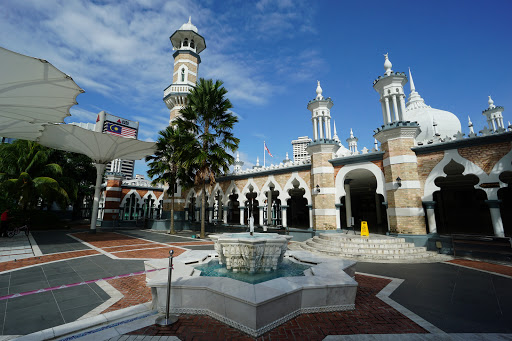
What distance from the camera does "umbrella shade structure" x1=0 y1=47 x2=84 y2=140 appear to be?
274 inches

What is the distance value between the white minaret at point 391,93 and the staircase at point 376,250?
700cm

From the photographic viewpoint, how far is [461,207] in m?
18.7

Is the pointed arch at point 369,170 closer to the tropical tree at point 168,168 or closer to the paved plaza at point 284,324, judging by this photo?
the paved plaza at point 284,324

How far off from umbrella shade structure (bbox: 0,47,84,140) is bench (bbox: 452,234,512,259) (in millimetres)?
17700

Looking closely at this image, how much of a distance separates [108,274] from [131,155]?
50.6ft

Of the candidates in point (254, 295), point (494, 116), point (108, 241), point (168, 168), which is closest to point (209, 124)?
point (168, 168)

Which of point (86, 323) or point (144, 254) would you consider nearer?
point (86, 323)

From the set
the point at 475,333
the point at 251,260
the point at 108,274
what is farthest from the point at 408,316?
the point at 108,274

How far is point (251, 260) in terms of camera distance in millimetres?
5711

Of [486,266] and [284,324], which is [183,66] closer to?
[284,324]

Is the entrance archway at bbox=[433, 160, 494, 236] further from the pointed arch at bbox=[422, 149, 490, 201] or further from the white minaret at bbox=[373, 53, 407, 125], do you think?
the white minaret at bbox=[373, 53, 407, 125]

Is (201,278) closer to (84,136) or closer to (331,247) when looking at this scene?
(331,247)

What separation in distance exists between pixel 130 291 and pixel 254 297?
3713 millimetres

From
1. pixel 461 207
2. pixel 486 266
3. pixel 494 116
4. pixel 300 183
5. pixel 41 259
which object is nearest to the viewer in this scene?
pixel 486 266
